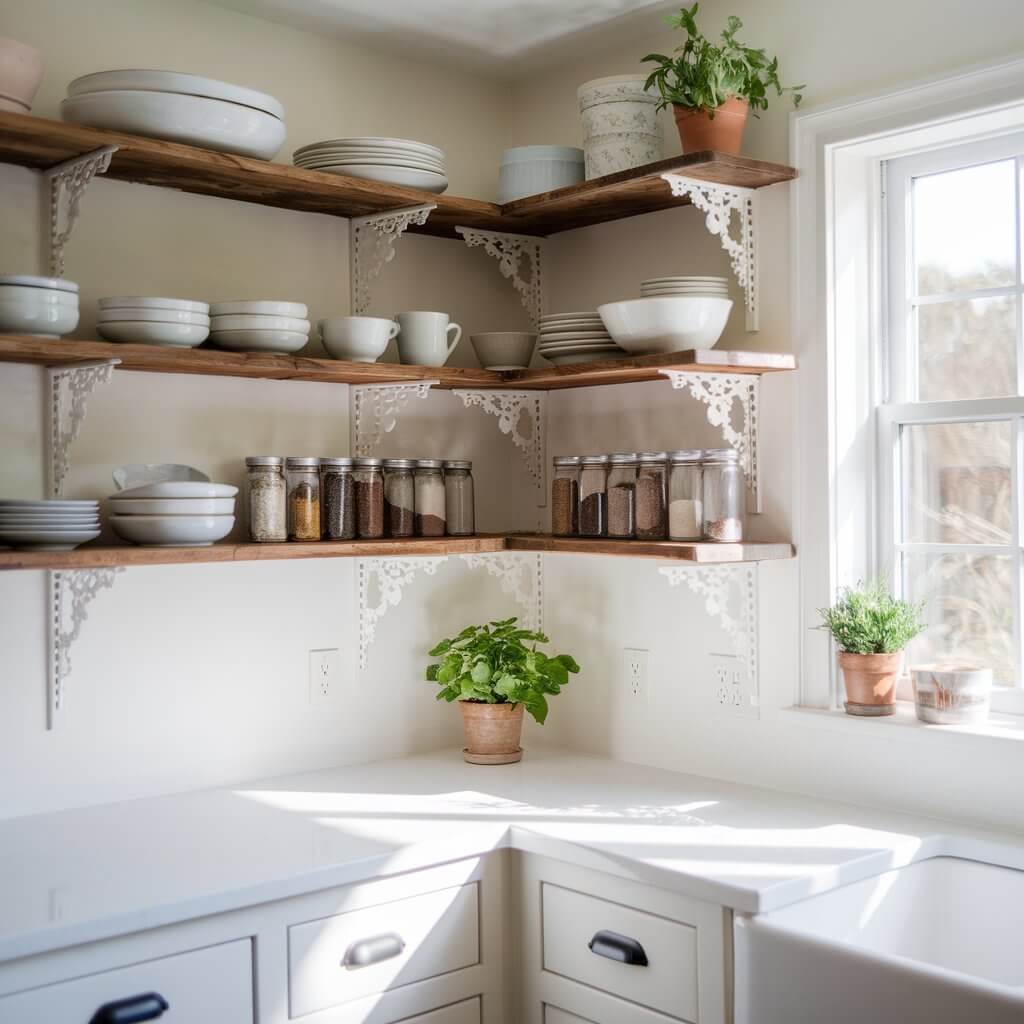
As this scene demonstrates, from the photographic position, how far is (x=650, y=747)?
266 cm

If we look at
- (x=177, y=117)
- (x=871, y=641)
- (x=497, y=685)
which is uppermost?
(x=177, y=117)

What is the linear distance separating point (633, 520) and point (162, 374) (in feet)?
3.19

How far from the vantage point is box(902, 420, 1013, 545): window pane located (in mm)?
2195

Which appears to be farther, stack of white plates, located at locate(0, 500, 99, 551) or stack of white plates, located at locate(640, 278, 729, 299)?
stack of white plates, located at locate(640, 278, 729, 299)

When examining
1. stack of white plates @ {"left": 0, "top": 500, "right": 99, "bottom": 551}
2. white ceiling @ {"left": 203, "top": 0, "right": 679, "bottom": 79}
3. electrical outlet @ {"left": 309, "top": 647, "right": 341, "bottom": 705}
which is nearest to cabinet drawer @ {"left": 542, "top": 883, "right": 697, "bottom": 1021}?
electrical outlet @ {"left": 309, "top": 647, "right": 341, "bottom": 705}

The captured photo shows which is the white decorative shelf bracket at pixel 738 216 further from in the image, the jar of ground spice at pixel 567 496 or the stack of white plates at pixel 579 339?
the jar of ground spice at pixel 567 496

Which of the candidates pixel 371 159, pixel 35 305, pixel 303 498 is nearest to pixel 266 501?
pixel 303 498

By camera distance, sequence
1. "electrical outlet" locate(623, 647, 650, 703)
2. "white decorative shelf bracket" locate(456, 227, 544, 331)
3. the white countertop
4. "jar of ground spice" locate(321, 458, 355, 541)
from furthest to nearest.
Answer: "white decorative shelf bracket" locate(456, 227, 544, 331) < "electrical outlet" locate(623, 647, 650, 703) < "jar of ground spice" locate(321, 458, 355, 541) < the white countertop

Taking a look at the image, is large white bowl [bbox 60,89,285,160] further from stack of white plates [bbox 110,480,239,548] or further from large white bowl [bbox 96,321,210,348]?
stack of white plates [bbox 110,480,239,548]

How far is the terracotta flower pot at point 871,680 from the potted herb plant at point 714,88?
0.99m

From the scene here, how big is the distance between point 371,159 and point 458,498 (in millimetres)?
722

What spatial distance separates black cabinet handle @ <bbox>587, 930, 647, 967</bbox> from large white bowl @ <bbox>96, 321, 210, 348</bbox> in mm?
1236

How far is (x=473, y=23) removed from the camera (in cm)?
259

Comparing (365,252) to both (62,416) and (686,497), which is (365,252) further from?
(686,497)
